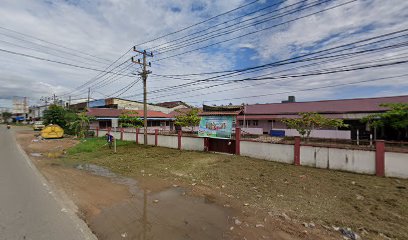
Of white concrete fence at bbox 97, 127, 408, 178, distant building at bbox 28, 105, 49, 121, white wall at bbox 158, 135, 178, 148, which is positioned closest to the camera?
white concrete fence at bbox 97, 127, 408, 178

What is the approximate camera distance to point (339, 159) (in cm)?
1031

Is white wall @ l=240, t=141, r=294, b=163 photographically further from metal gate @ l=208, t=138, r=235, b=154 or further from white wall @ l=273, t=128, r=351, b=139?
white wall @ l=273, t=128, r=351, b=139

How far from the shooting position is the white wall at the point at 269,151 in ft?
38.9

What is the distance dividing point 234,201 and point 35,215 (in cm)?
541

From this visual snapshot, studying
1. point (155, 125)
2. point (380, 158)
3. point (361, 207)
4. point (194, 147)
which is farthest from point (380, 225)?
point (155, 125)

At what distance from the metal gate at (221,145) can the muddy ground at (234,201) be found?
2.50 meters

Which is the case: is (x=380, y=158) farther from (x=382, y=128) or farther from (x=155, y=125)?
(x=155, y=125)

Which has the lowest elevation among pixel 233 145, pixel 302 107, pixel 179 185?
pixel 179 185

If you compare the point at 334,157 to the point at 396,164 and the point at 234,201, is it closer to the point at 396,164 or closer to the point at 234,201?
the point at 396,164

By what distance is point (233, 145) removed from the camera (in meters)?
14.4

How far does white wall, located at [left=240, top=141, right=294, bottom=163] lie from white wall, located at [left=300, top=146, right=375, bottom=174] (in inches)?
26.0

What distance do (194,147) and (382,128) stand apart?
56.4 ft

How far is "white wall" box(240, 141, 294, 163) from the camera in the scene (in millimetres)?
11853

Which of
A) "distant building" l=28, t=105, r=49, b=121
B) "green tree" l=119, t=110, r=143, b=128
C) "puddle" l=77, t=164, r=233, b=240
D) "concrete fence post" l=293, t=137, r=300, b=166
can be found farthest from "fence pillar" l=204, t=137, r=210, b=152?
"distant building" l=28, t=105, r=49, b=121
